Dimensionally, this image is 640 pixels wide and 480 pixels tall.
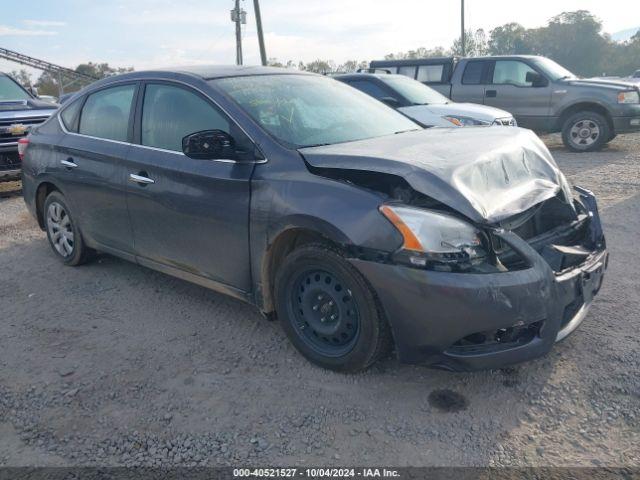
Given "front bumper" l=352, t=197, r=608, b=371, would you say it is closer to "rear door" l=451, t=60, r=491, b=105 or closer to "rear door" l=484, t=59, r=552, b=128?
"rear door" l=484, t=59, r=552, b=128

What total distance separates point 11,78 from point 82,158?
660cm

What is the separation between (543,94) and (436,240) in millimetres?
10014

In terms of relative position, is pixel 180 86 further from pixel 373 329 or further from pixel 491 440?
pixel 491 440

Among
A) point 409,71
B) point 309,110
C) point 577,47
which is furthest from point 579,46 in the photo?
point 309,110

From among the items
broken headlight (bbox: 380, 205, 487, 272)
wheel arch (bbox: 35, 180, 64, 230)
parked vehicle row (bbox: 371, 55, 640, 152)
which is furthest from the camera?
parked vehicle row (bbox: 371, 55, 640, 152)

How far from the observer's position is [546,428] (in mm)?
2719

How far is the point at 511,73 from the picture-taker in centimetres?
1190

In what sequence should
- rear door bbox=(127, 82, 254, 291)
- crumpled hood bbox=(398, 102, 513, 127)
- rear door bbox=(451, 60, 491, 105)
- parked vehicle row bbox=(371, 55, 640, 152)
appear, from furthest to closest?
rear door bbox=(451, 60, 491, 105) → parked vehicle row bbox=(371, 55, 640, 152) → crumpled hood bbox=(398, 102, 513, 127) → rear door bbox=(127, 82, 254, 291)

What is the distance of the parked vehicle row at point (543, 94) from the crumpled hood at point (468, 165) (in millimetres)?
8320

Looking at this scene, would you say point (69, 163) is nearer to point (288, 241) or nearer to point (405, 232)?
point (288, 241)

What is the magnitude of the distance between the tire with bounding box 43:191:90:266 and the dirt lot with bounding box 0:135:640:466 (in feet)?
2.49

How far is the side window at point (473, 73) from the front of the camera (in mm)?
12167

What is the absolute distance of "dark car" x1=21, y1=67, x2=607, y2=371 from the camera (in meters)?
2.76

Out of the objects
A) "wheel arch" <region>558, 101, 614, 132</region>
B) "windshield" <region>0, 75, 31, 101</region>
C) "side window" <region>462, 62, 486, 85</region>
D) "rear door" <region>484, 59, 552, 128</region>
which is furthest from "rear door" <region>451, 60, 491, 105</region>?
"windshield" <region>0, 75, 31, 101</region>
